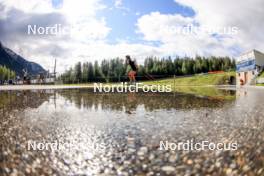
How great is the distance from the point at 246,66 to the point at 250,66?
8.70 ft

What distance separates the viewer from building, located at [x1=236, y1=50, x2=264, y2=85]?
3816 inches

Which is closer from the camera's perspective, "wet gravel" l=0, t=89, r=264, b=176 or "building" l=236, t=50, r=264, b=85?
"wet gravel" l=0, t=89, r=264, b=176

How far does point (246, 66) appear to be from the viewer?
102688 millimetres

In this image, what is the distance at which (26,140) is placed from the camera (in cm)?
829

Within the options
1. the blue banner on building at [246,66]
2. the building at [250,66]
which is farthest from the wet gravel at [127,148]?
the blue banner on building at [246,66]

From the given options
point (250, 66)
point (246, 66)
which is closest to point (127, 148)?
point (250, 66)

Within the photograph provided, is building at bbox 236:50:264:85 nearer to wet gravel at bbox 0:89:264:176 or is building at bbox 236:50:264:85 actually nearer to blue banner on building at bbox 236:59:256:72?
blue banner on building at bbox 236:59:256:72

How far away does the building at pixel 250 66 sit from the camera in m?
96.9

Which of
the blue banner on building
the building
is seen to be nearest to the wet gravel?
the building

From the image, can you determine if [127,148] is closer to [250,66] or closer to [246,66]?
[250,66]

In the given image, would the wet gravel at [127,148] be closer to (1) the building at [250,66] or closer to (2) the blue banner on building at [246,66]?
(1) the building at [250,66]

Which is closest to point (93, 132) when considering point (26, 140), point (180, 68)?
point (26, 140)

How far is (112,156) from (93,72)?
13988 cm

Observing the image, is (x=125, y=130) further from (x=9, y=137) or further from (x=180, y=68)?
(x=180, y=68)
